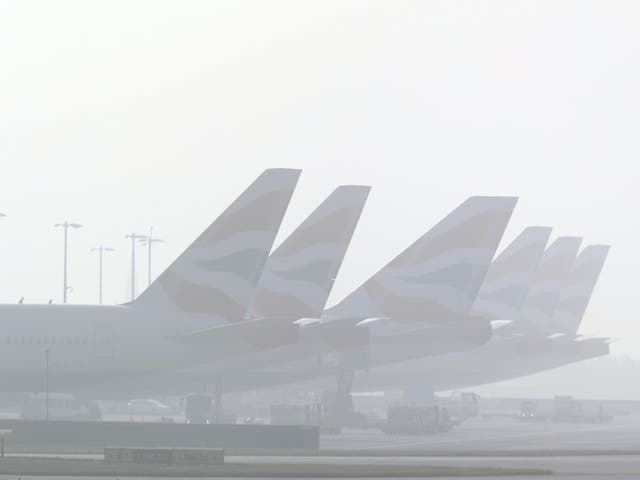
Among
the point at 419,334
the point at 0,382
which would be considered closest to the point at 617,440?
the point at 419,334

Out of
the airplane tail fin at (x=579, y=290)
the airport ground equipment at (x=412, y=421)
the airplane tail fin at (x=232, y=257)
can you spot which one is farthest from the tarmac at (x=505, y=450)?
the airplane tail fin at (x=579, y=290)

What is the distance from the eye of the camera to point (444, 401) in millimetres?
139000

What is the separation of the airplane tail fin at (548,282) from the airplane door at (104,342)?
48360 mm

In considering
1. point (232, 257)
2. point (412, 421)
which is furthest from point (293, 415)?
point (232, 257)

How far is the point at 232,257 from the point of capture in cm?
8306

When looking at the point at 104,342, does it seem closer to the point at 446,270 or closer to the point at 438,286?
the point at 438,286

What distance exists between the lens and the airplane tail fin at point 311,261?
88.2 m

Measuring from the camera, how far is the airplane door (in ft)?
271

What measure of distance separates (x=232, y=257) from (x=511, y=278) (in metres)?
40.2

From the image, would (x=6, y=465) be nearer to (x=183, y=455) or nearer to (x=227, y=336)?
(x=183, y=455)

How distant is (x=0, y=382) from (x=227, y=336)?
12.9 m

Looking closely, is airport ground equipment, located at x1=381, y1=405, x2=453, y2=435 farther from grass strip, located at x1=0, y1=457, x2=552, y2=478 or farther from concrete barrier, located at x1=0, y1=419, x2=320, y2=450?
grass strip, located at x1=0, y1=457, x2=552, y2=478

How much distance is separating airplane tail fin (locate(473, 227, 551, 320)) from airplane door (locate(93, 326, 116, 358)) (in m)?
40.7

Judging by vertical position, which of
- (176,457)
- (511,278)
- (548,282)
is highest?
(548,282)
